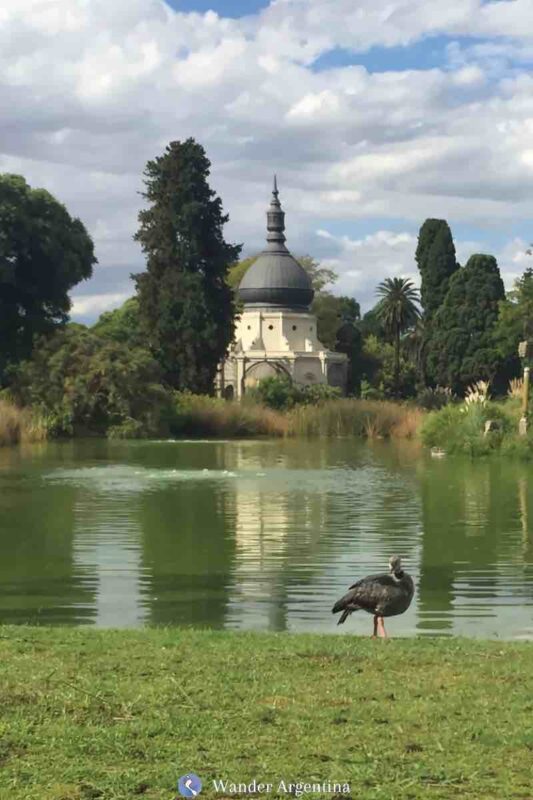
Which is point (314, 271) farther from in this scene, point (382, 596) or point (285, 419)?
point (382, 596)

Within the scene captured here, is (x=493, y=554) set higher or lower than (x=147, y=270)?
lower

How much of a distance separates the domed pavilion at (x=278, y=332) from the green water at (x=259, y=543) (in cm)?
3968

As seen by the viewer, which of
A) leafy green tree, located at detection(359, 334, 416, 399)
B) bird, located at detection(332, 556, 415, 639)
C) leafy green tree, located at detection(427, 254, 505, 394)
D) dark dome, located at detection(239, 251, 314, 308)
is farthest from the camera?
leafy green tree, located at detection(359, 334, 416, 399)

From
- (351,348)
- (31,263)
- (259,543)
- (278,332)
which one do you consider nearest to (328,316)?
(351,348)

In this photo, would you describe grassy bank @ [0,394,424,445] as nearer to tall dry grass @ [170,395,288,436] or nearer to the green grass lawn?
tall dry grass @ [170,395,288,436]

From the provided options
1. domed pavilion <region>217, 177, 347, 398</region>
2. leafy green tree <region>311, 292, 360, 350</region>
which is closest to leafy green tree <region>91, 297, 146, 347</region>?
domed pavilion <region>217, 177, 347, 398</region>

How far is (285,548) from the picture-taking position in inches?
592

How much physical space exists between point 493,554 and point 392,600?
6.49m

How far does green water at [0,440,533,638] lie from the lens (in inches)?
421

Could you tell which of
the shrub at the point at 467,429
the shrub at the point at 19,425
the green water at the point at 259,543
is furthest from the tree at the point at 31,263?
the green water at the point at 259,543

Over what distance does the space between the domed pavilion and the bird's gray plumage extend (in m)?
60.0

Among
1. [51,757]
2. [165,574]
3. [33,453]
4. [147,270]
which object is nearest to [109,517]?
[165,574]

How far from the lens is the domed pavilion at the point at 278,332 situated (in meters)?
69.6

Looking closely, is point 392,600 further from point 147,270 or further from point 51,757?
point 147,270
